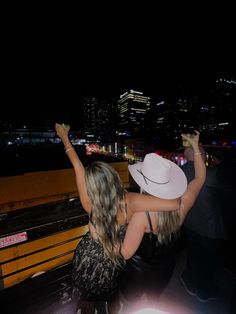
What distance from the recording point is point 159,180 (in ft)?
5.85

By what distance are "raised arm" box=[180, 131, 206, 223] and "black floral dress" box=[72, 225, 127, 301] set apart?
2.34ft

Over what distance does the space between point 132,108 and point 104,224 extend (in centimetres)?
12511

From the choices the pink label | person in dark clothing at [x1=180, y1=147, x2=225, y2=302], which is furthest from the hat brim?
the pink label

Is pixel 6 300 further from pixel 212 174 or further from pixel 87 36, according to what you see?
pixel 87 36

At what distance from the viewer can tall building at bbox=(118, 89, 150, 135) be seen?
11875cm

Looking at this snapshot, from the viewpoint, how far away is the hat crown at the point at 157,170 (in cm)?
179

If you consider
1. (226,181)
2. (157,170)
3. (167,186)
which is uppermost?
(157,170)

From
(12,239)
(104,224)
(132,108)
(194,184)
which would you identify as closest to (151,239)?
(104,224)

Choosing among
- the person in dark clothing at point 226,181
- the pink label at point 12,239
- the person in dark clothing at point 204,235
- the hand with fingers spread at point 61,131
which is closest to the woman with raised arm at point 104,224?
the hand with fingers spread at point 61,131

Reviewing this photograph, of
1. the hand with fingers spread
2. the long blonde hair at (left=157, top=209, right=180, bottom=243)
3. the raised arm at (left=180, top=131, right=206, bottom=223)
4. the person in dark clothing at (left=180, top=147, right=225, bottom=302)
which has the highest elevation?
the hand with fingers spread

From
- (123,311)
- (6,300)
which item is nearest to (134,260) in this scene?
(123,311)

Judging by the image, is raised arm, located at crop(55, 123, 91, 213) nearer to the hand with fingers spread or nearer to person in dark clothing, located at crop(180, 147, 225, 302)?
the hand with fingers spread

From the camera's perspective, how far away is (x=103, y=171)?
1764 mm

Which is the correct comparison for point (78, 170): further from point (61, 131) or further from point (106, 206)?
point (61, 131)
